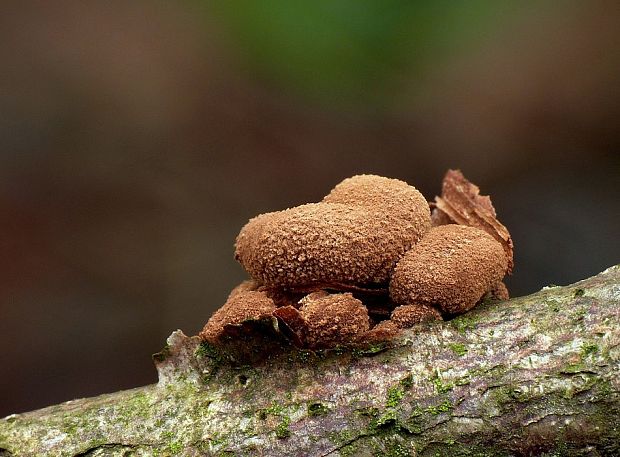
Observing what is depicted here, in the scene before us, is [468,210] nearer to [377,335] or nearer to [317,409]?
[377,335]

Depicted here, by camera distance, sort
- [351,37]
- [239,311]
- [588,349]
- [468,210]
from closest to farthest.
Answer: [588,349]
[239,311]
[468,210]
[351,37]

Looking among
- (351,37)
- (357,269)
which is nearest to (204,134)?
(351,37)

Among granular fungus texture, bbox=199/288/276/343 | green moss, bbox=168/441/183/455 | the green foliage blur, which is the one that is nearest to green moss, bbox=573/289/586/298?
granular fungus texture, bbox=199/288/276/343

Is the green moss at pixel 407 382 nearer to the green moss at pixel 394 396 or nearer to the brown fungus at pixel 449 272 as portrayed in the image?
the green moss at pixel 394 396

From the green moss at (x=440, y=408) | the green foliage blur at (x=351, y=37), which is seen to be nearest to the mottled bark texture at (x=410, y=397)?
the green moss at (x=440, y=408)

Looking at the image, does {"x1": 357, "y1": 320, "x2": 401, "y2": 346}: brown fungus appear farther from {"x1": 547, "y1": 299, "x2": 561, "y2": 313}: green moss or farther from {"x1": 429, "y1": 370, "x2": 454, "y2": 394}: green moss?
{"x1": 547, "y1": 299, "x2": 561, "y2": 313}: green moss
